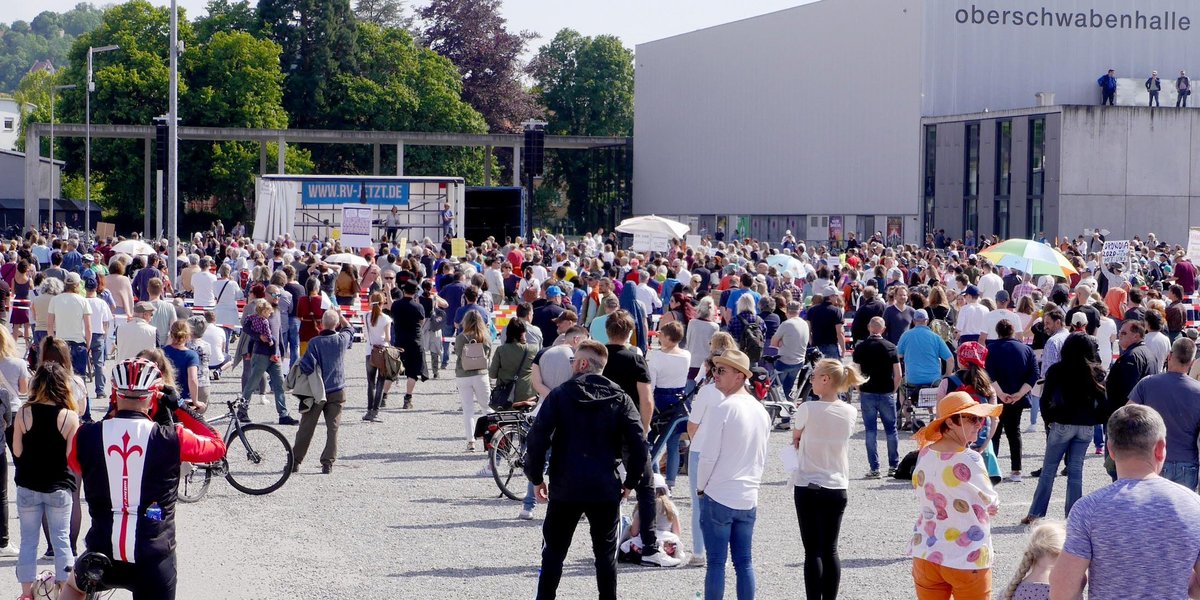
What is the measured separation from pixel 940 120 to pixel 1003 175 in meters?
4.32

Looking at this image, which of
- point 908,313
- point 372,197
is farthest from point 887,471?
point 372,197

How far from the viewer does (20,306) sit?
23.8m

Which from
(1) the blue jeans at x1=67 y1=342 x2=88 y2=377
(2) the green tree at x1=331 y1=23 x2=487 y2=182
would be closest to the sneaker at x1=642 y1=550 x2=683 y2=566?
(1) the blue jeans at x1=67 y1=342 x2=88 y2=377

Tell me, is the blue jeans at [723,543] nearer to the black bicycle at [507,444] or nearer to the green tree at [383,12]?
the black bicycle at [507,444]

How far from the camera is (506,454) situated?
42.4 feet

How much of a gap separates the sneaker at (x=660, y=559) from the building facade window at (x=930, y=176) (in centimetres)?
4812

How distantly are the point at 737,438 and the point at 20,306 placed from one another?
1853 centimetres

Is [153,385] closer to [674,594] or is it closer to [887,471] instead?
[674,594]

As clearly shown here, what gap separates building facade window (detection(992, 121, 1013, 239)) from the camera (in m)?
52.9

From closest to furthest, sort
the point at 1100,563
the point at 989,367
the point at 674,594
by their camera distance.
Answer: the point at 1100,563
the point at 674,594
the point at 989,367

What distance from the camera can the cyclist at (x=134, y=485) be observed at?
21.1 ft

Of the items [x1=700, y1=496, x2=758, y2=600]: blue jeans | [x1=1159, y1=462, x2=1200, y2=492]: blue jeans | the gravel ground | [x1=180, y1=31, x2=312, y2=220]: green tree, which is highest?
[x1=180, y1=31, x2=312, y2=220]: green tree

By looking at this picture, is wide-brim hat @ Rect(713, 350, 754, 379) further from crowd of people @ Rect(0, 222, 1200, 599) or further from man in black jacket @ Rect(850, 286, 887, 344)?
man in black jacket @ Rect(850, 286, 887, 344)

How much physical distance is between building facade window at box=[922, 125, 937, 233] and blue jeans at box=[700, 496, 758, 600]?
164 ft
